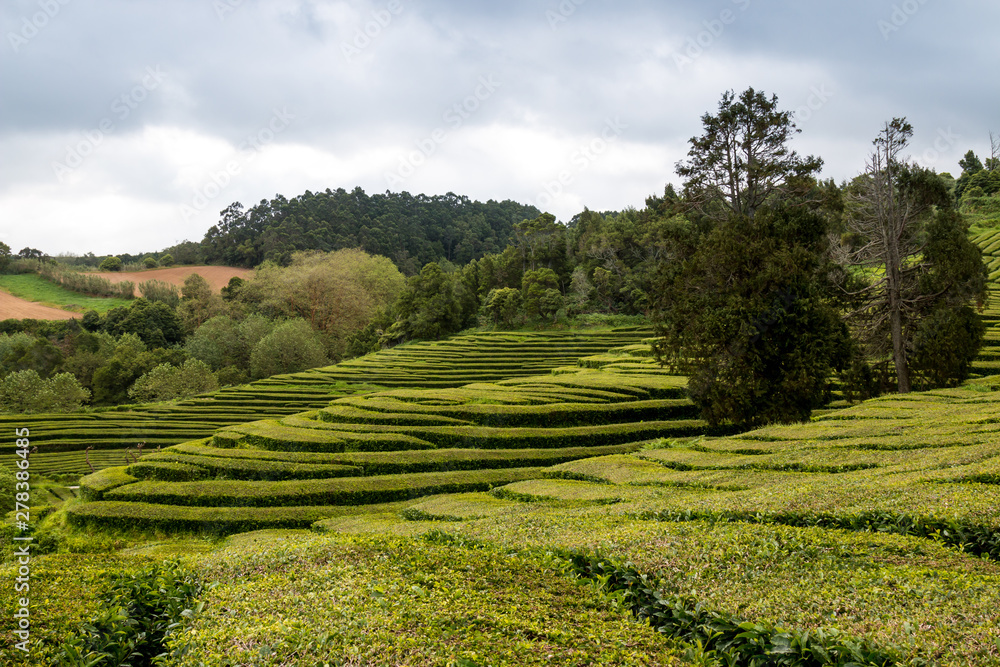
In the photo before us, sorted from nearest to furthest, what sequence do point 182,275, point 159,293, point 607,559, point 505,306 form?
point 607,559
point 505,306
point 159,293
point 182,275

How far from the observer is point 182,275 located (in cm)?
9112

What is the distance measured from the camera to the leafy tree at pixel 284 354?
5675cm

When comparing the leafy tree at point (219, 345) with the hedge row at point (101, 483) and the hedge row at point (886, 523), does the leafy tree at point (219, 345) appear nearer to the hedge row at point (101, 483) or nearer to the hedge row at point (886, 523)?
the hedge row at point (101, 483)

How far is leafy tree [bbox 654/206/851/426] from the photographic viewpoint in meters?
19.5

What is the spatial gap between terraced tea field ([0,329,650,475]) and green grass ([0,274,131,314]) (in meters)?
43.9

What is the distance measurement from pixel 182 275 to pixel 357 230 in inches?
1080

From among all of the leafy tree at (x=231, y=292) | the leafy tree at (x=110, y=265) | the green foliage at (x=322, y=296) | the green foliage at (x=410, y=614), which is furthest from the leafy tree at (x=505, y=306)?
the leafy tree at (x=110, y=265)

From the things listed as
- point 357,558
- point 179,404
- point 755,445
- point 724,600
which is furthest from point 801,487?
point 179,404

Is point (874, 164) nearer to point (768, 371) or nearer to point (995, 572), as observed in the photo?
point (768, 371)

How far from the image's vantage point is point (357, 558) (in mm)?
6969

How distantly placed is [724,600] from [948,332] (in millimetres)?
22458

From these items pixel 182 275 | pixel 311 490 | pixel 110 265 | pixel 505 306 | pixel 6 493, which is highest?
pixel 110 265

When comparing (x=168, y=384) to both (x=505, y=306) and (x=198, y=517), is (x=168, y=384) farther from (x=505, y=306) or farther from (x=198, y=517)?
(x=198, y=517)

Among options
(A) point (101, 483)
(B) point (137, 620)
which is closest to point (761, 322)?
(B) point (137, 620)
